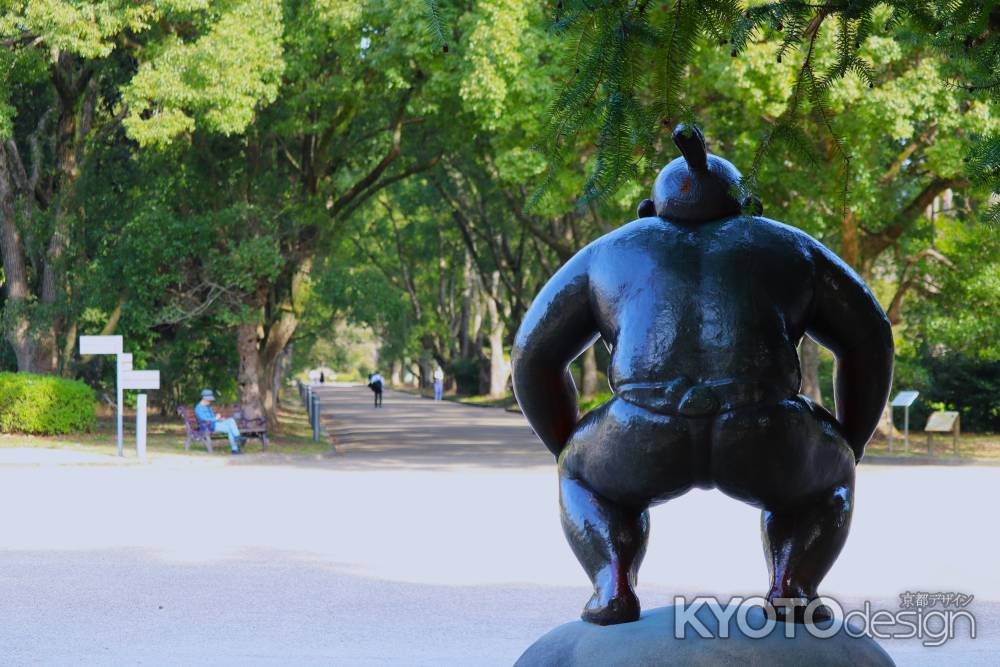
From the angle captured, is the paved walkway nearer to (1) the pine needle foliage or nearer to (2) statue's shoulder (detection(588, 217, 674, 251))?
(1) the pine needle foliage

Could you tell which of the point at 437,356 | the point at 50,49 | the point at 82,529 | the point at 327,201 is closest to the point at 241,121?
the point at 50,49

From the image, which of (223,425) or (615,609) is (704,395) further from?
(223,425)

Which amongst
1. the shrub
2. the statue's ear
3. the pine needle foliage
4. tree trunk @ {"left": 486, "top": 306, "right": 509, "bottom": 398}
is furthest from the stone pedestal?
tree trunk @ {"left": 486, "top": 306, "right": 509, "bottom": 398}

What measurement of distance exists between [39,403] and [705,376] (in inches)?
847

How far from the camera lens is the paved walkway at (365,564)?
6.82 meters

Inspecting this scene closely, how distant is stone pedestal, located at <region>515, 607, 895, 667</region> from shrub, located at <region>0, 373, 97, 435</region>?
21178mm

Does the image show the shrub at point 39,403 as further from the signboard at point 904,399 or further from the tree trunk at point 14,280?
the signboard at point 904,399

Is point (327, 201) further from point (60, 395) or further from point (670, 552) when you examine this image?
point (670, 552)

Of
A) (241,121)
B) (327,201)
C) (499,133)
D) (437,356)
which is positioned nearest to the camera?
(241,121)

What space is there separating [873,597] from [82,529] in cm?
706

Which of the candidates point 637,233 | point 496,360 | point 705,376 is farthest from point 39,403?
point 496,360

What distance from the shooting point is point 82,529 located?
450 inches

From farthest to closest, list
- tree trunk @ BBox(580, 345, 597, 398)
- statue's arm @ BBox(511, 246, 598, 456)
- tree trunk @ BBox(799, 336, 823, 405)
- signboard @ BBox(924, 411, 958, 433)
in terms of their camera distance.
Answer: tree trunk @ BBox(580, 345, 597, 398), tree trunk @ BBox(799, 336, 823, 405), signboard @ BBox(924, 411, 958, 433), statue's arm @ BBox(511, 246, 598, 456)

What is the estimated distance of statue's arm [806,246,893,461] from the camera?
12.0 feet
